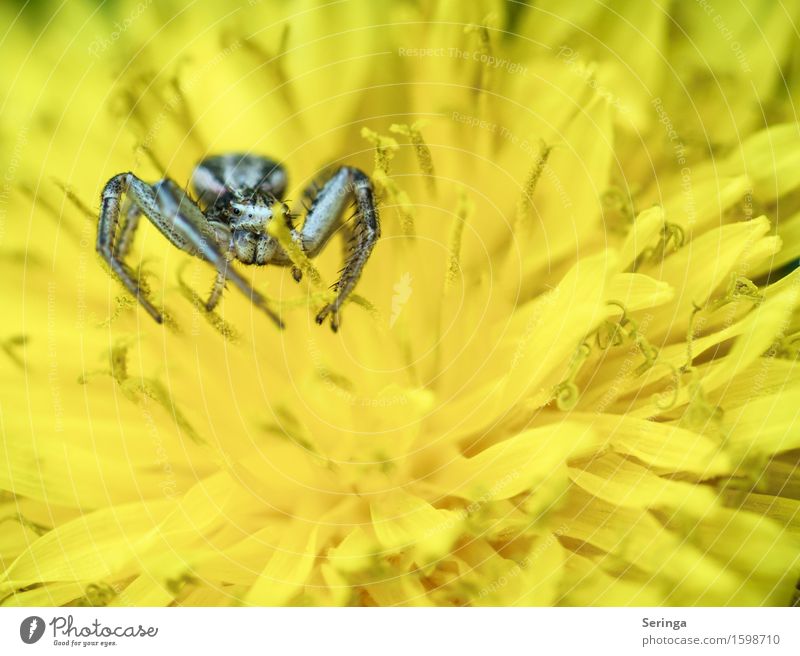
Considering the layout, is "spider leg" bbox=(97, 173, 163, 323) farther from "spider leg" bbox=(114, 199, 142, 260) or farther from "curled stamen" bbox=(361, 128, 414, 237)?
"curled stamen" bbox=(361, 128, 414, 237)

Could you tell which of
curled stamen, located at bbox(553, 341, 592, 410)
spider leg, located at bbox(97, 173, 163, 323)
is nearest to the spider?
spider leg, located at bbox(97, 173, 163, 323)

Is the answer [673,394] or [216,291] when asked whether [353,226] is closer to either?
[216,291]

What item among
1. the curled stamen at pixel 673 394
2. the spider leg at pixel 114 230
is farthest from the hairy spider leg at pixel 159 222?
the curled stamen at pixel 673 394

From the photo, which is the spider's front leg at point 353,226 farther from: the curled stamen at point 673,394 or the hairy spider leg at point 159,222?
the curled stamen at point 673,394

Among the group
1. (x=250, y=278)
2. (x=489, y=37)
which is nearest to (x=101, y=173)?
(x=250, y=278)

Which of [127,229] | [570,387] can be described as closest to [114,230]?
[127,229]

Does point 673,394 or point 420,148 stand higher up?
point 420,148
